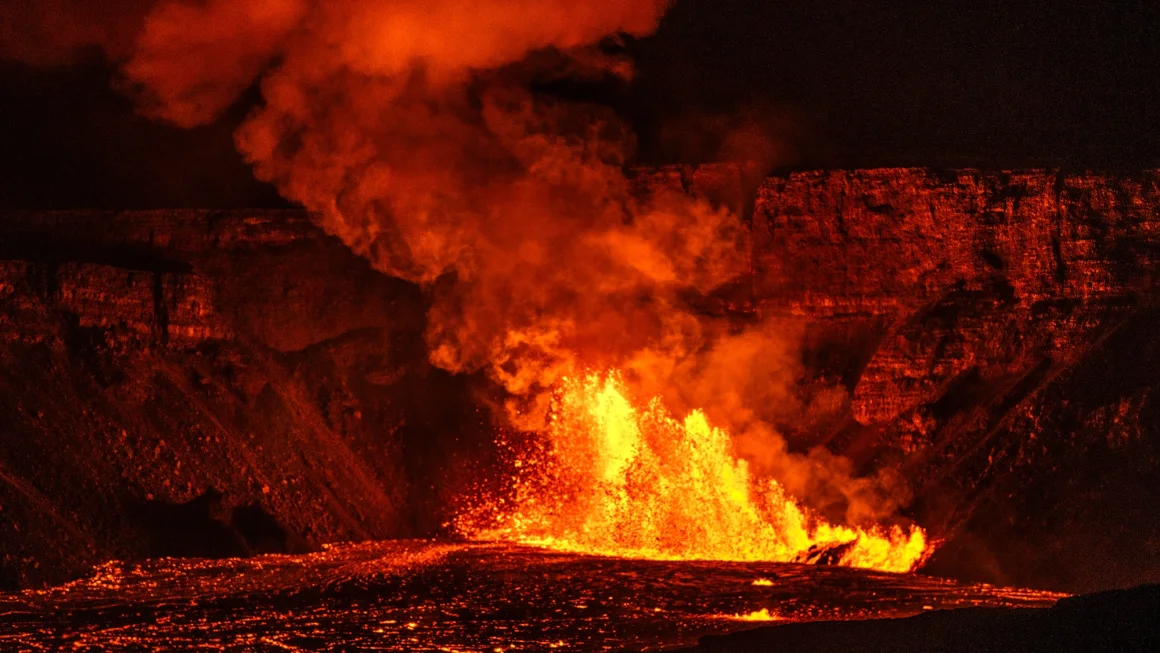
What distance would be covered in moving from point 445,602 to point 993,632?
31.7ft

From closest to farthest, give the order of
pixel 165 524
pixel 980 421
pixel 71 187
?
pixel 165 524 → pixel 980 421 → pixel 71 187

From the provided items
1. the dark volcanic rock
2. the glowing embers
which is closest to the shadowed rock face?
the glowing embers

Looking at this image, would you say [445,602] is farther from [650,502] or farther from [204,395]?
[204,395]

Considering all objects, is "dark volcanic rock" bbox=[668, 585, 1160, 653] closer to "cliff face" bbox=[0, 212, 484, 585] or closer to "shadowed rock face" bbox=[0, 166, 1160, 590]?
"shadowed rock face" bbox=[0, 166, 1160, 590]

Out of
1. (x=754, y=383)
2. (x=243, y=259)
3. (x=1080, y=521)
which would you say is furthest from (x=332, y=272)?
(x=1080, y=521)

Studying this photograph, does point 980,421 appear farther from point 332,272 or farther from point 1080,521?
point 332,272

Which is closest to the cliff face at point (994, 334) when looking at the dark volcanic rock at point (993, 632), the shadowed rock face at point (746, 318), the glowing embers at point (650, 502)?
the shadowed rock face at point (746, 318)

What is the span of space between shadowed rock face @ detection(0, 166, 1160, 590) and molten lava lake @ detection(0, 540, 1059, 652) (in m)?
2.50

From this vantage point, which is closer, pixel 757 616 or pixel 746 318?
pixel 757 616

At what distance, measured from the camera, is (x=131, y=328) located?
3259 centimetres

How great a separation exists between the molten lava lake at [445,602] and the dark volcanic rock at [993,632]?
103cm

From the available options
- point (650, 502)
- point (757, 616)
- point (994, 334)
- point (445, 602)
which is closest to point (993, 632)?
point (757, 616)

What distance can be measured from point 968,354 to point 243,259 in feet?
55.3

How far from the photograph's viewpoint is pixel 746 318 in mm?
34406
